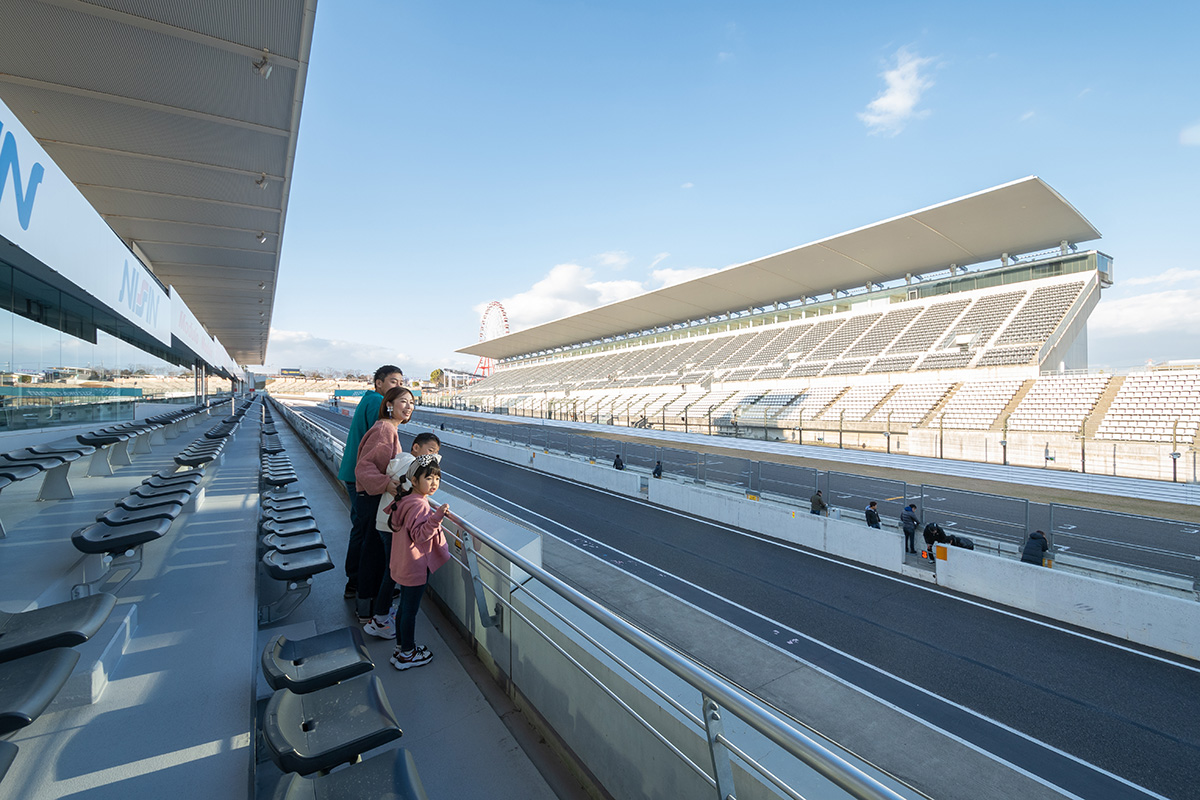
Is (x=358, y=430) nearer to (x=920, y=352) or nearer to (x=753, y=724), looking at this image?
(x=753, y=724)

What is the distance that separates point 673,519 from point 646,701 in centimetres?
1404

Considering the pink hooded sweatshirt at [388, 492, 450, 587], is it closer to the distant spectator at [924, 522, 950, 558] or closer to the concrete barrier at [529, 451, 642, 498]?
the distant spectator at [924, 522, 950, 558]

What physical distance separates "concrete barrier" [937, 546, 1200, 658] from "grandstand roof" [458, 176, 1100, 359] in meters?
28.8

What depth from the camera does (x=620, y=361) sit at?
208 feet

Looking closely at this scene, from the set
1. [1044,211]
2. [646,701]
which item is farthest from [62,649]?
[1044,211]

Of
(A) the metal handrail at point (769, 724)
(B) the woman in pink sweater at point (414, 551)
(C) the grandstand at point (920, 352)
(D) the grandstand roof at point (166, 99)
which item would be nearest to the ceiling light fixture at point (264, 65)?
(D) the grandstand roof at point (166, 99)

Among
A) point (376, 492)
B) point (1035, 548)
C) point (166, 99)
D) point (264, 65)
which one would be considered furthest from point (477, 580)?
point (1035, 548)

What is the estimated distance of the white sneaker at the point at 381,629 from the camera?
3.33 m

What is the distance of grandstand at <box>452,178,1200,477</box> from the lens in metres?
21.5

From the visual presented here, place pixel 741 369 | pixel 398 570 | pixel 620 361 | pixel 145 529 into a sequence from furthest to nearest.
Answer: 1. pixel 620 361
2. pixel 741 369
3. pixel 145 529
4. pixel 398 570

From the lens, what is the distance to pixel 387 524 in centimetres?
328

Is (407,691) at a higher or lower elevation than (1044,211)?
lower

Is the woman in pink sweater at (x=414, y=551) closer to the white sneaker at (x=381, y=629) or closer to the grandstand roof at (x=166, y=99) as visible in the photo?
the white sneaker at (x=381, y=629)

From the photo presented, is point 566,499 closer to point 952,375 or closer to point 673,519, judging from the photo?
point 673,519
